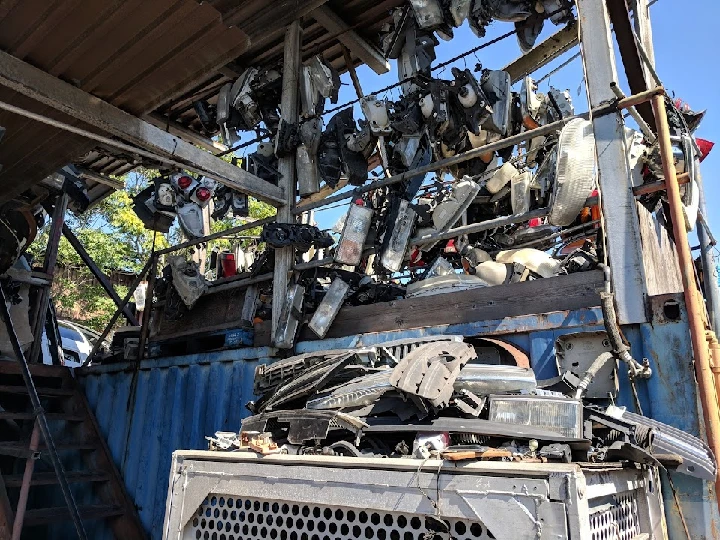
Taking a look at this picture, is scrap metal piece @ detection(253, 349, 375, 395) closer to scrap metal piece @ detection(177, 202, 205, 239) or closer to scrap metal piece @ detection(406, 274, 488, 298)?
scrap metal piece @ detection(406, 274, 488, 298)

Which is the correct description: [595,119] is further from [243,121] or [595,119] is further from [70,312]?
[70,312]

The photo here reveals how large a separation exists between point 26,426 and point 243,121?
4150 millimetres

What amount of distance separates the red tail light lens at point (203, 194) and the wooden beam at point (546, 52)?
396 cm

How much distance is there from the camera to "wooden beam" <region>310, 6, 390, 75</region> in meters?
6.18

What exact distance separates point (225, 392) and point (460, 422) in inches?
126

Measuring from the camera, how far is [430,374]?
234cm

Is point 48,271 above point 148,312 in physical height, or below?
above

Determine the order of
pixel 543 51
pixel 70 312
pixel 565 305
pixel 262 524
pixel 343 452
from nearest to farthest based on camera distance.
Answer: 1. pixel 262 524
2. pixel 343 452
3. pixel 565 305
4. pixel 543 51
5. pixel 70 312

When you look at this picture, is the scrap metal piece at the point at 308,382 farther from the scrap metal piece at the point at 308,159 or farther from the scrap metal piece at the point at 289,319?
the scrap metal piece at the point at 308,159

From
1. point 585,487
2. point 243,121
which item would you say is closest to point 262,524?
point 585,487

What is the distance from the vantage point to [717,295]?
119 inches

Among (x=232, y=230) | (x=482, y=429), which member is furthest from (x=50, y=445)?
(x=482, y=429)

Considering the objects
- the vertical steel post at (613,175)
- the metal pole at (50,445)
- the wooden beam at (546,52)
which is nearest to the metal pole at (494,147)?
A: the vertical steel post at (613,175)

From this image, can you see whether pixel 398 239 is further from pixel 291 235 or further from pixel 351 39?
pixel 351 39
